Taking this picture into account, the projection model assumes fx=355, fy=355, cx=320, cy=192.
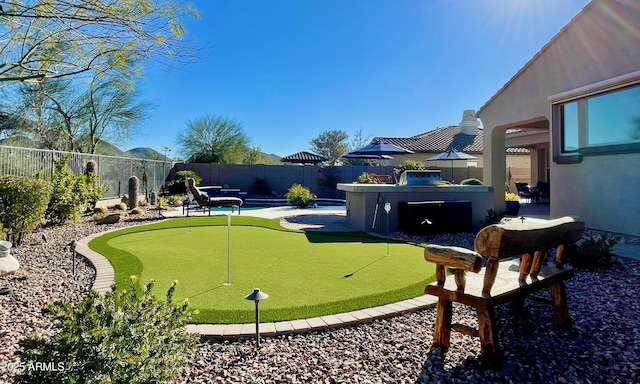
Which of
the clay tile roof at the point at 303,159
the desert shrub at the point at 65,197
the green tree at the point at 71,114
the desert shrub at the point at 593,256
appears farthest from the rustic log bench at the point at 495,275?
the green tree at the point at 71,114

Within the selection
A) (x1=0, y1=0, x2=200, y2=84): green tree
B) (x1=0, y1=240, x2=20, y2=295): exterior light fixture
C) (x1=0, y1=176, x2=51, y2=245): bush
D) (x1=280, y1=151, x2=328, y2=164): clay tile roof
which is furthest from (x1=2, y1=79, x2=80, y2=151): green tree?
(x1=0, y1=240, x2=20, y2=295): exterior light fixture

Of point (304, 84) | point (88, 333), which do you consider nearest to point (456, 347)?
point (88, 333)

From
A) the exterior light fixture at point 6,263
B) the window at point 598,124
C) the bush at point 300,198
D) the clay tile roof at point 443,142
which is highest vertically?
the clay tile roof at point 443,142

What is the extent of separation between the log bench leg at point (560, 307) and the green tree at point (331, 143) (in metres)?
38.2

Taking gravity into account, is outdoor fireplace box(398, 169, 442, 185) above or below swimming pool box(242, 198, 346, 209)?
above

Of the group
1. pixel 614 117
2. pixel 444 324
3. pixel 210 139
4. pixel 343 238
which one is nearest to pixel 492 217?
pixel 614 117

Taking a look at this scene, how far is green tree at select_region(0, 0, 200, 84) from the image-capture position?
361cm

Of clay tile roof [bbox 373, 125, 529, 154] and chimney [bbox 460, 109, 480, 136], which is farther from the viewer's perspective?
chimney [bbox 460, 109, 480, 136]

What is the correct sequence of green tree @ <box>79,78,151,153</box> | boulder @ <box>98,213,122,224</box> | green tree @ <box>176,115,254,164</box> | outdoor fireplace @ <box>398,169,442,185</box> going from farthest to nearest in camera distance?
green tree @ <box>176,115,254,164</box>
green tree @ <box>79,78,151,153</box>
boulder @ <box>98,213,122,224</box>
outdoor fireplace @ <box>398,169,442,185</box>

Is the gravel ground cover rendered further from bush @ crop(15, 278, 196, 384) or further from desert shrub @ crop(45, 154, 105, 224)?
desert shrub @ crop(45, 154, 105, 224)

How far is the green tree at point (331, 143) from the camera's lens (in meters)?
41.4

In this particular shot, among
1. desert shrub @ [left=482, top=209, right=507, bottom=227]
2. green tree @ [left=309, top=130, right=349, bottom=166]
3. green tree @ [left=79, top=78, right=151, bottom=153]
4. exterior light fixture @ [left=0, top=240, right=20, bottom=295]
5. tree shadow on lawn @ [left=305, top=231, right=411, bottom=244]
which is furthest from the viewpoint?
green tree @ [left=309, top=130, right=349, bottom=166]

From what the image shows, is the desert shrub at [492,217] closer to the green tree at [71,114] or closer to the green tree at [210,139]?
the green tree at [71,114]

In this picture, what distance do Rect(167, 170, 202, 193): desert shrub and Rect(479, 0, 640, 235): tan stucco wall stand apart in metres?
15.6
